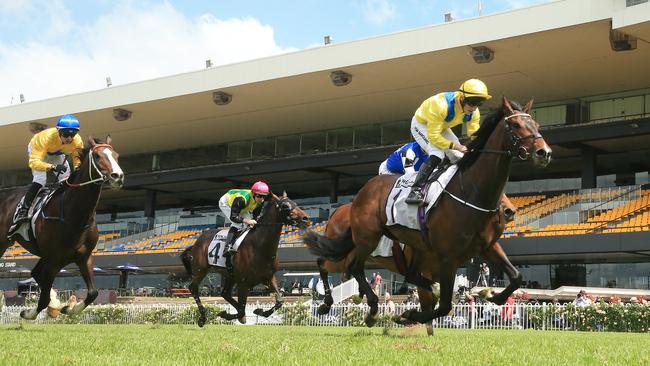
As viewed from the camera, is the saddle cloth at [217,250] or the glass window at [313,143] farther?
the glass window at [313,143]

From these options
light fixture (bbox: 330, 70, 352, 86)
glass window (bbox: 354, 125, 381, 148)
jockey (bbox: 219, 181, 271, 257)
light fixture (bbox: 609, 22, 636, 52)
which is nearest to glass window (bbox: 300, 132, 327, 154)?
glass window (bbox: 354, 125, 381, 148)

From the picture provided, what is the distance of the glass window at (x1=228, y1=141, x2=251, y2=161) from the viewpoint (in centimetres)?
3944

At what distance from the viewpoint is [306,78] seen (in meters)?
30.4

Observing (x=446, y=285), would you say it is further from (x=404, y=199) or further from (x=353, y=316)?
(x=353, y=316)

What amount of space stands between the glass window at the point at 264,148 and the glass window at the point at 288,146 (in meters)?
0.29

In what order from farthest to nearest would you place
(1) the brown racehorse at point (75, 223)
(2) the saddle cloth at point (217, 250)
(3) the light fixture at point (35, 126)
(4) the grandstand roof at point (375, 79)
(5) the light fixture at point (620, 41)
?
(3) the light fixture at point (35, 126) < (4) the grandstand roof at point (375, 79) < (5) the light fixture at point (620, 41) < (2) the saddle cloth at point (217, 250) < (1) the brown racehorse at point (75, 223)

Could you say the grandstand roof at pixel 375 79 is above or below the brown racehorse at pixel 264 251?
above

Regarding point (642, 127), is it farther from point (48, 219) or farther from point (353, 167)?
point (48, 219)

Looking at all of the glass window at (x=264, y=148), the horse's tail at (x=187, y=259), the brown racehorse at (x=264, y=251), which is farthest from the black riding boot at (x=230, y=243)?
the glass window at (x=264, y=148)

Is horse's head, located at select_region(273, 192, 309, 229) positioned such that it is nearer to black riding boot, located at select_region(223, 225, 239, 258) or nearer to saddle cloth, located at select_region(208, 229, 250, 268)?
black riding boot, located at select_region(223, 225, 239, 258)

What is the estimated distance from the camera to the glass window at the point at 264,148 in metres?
38.5

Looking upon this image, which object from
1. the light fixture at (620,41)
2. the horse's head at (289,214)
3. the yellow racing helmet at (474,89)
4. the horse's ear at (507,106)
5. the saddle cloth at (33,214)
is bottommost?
the saddle cloth at (33,214)

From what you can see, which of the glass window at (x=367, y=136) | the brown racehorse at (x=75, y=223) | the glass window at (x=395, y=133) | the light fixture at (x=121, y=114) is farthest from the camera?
the light fixture at (x=121, y=114)

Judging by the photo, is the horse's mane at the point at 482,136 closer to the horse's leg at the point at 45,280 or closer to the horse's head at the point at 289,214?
the horse's leg at the point at 45,280
